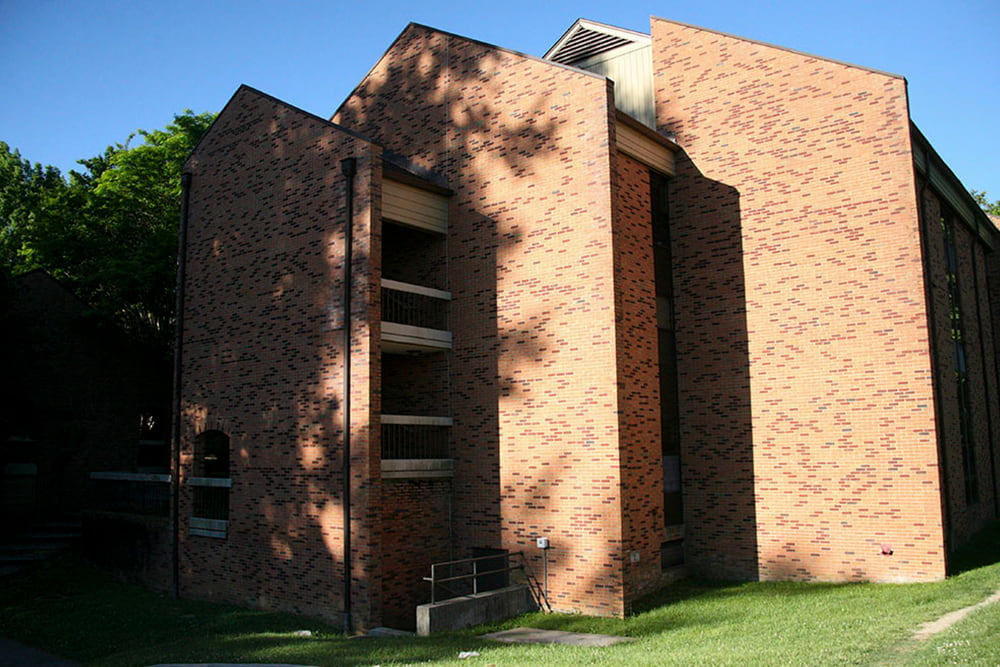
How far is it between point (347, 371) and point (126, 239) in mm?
14582

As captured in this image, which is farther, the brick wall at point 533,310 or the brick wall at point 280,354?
the brick wall at point 280,354

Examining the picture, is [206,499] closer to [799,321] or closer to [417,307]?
[417,307]

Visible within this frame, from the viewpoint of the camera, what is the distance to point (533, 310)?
48.2ft

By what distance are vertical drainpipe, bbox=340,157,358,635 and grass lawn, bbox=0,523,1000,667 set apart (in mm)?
952

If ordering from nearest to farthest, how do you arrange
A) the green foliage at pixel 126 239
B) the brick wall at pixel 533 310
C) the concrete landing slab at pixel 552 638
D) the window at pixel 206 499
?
1. the concrete landing slab at pixel 552 638
2. the brick wall at pixel 533 310
3. the window at pixel 206 499
4. the green foliage at pixel 126 239

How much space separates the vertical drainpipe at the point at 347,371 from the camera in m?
13.5

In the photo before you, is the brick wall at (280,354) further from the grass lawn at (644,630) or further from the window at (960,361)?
the window at (960,361)

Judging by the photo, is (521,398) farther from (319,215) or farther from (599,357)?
(319,215)

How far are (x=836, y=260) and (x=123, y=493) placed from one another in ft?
57.0

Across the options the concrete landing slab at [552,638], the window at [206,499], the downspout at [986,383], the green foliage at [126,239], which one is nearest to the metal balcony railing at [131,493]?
the window at [206,499]

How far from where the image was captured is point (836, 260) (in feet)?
48.5

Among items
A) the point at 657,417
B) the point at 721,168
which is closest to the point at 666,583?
the point at 657,417

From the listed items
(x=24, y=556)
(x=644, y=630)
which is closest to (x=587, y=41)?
(x=644, y=630)

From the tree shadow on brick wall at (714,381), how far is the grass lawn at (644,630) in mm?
1050
